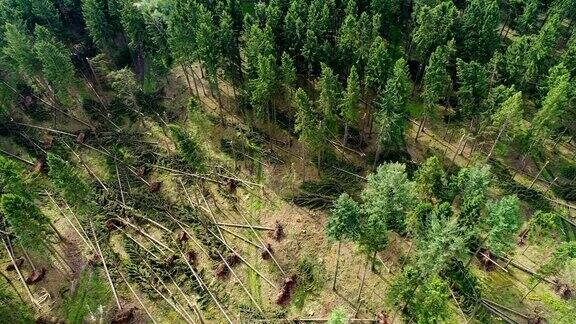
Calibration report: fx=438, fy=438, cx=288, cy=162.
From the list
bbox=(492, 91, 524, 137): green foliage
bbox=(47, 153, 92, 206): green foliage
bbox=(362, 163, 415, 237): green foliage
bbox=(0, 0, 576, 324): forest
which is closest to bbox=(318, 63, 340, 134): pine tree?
bbox=(0, 0, 576, 324): forest

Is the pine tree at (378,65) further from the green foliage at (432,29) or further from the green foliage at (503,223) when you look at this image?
the green foliage at (503,223)

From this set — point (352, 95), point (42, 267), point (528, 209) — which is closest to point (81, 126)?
point (42, 267)

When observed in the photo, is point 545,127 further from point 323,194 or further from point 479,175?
point 323,194

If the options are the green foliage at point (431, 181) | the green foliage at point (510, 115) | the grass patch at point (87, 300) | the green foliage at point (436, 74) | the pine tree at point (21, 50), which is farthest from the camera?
the pine tree at point (21, 50)

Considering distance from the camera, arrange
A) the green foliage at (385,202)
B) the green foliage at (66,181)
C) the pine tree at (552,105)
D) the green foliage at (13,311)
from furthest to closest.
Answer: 1. the pine tree at (552,105)
2. the green foliage at (13,311)
3. the green foliage at (66,181)
4. the green foliage at (385,202)

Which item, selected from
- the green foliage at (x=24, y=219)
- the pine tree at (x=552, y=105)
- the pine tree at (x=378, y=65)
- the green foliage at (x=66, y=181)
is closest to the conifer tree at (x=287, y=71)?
the pine tree at (x=378, y=65)

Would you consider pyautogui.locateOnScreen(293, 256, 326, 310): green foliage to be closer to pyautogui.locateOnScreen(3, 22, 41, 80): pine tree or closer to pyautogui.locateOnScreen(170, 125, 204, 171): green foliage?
pyautogui.locateOnScreen(170, 125, 204, 171): green foliage

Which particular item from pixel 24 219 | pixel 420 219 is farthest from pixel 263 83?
pixel 24 219

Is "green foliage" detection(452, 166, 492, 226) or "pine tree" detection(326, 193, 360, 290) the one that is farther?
"green foliage" detection(452, 166, 492, 226)
